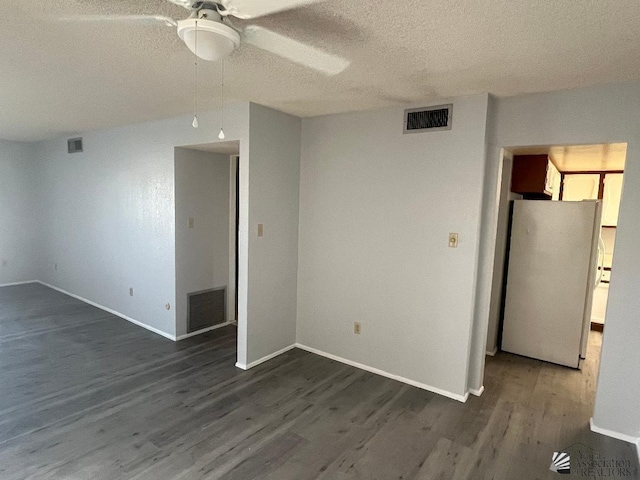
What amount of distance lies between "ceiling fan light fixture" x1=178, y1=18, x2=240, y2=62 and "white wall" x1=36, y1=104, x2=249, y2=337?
158cm

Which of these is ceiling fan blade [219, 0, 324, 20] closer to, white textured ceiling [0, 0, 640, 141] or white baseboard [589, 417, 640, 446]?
white textured ceiling [0, 0, 640, 141]

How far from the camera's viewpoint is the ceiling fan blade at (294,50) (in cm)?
188

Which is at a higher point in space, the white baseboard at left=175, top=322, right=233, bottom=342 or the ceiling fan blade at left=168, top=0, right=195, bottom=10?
the ceiling fan blade at left=168, top=0, right=195, bottom=10

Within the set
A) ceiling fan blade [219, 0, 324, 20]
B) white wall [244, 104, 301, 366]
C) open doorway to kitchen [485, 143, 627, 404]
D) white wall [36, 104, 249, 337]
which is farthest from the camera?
white wall [36, 104, 249, 337]

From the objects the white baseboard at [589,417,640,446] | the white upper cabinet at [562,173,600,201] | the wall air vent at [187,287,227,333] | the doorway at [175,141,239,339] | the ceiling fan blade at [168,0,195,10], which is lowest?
the white baseboard at [589,417,640,446]

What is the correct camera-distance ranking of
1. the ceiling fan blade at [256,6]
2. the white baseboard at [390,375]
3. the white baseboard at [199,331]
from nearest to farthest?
the ceiling fan blade at [256,6] < the white baseboard at [390,375] < the white baseboard at [199,331]

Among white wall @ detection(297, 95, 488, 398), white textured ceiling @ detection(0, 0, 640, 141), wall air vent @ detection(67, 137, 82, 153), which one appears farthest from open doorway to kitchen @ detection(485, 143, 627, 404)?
wall air vent @ detection(67, 137, 82, 153)

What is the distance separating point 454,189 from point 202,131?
2464 mm

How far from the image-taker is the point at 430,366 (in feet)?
10.4

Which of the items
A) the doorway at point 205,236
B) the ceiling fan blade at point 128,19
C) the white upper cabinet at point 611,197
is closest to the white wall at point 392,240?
the doorway at point 205,236

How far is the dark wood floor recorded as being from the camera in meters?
2.22

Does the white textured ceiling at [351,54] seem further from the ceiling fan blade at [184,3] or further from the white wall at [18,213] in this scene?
the white wall at [18,213]

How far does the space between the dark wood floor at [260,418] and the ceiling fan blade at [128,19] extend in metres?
2.46

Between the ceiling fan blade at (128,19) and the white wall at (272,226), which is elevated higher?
the ceiling fan blade at (128,19)
